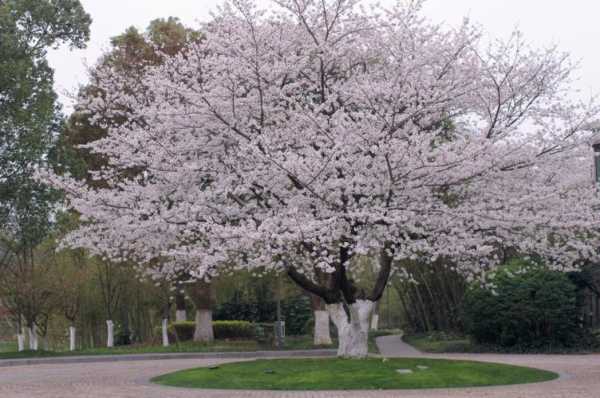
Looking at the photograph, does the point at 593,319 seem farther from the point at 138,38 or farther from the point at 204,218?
the point at 138,38

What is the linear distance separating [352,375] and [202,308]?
1581 centimetres

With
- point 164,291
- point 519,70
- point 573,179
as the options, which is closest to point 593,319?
point 573,179

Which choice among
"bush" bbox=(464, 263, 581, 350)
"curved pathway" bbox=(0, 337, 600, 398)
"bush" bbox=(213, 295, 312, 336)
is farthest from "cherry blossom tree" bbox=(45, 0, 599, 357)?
"bush" bbox=(213, 295, 312, 336)

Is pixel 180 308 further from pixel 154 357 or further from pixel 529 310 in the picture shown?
pixel 529 310

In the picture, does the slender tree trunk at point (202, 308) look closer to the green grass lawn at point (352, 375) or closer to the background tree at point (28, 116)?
the background tree at point (28, 116)

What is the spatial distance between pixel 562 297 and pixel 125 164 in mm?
13716

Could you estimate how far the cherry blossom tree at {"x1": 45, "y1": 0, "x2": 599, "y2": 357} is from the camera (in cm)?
1588

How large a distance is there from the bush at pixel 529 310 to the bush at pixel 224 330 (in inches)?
408

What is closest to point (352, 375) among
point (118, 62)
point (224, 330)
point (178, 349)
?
point (178, 349)

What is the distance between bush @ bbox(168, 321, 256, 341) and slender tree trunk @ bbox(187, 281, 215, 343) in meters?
2.50

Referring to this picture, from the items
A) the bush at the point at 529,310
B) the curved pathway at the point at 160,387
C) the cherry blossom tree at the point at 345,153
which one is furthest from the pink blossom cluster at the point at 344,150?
the bush at the point at 529,310

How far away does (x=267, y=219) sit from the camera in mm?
14898

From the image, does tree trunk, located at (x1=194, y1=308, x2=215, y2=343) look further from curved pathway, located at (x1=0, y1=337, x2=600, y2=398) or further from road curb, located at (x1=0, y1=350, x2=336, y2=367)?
curved pathway, located at (x1=0, y1=337, x2=600, y2=398)

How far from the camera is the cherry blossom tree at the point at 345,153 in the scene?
15.9 meters
